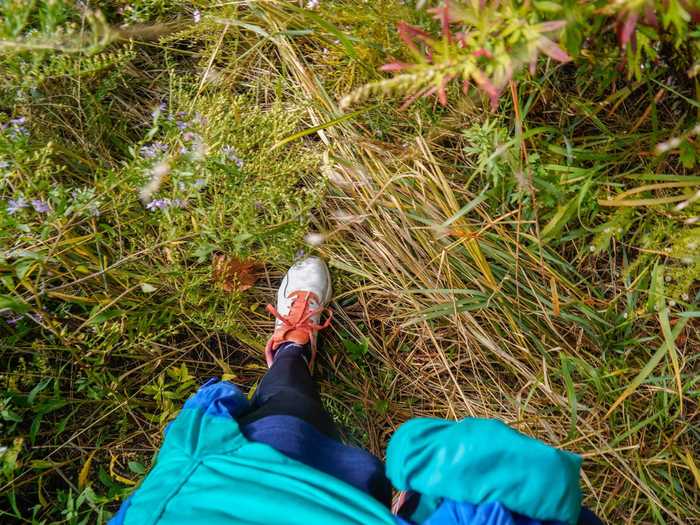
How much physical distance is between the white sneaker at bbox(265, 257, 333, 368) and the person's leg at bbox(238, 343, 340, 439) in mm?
26

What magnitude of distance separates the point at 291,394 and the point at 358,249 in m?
0.50

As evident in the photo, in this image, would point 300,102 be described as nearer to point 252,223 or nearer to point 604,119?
point 252,223

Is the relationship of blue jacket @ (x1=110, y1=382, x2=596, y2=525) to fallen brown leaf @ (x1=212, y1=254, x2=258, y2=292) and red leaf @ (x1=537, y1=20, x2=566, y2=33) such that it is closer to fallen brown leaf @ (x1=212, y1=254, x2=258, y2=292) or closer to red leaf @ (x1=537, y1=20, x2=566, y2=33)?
fallen brown leaf @ (x1=212, y1=254, x2=258, y2=292)

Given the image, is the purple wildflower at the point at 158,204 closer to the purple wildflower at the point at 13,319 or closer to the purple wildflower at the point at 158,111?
the purple wildflower at the point at 158,111

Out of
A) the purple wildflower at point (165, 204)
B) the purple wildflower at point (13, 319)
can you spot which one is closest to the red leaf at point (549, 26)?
the purple wildflower at point (165, 204)

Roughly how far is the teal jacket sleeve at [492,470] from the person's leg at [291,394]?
341 mm

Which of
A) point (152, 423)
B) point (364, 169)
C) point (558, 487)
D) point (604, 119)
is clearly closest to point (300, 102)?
point (364, 169)

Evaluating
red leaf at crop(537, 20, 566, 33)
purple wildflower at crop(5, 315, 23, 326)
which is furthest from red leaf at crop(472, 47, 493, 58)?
purple wildflower at crop(5, 315, 23, 326)

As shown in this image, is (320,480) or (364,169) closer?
(320,480)

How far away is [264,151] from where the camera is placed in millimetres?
1486

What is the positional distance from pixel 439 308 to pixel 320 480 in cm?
67

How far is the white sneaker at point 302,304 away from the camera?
5.47 feet

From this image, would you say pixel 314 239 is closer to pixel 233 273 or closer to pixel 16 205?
pixel 233 273

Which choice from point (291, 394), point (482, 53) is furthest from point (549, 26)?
point (291, 394)
